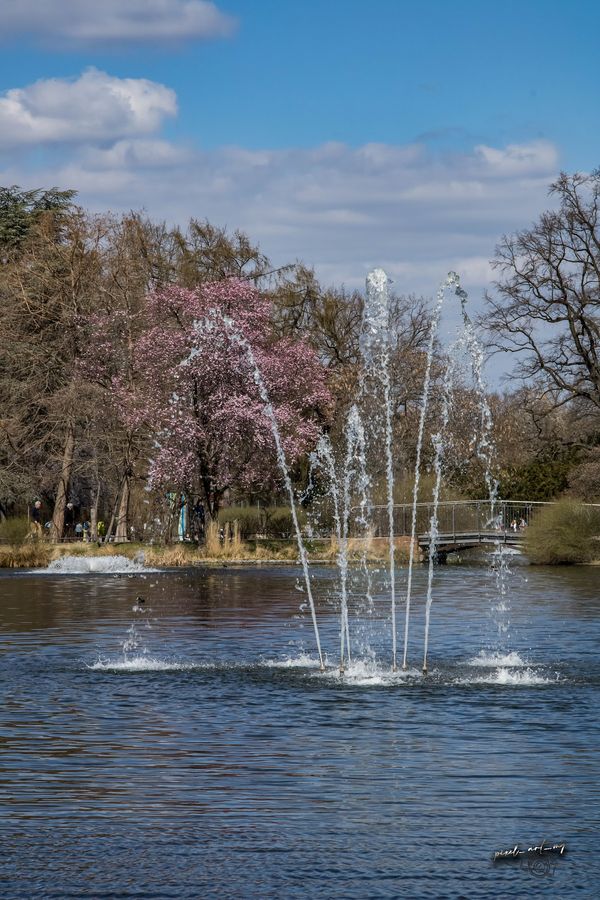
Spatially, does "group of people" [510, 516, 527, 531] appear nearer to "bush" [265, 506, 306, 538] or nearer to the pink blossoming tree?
the pink blossoming tree

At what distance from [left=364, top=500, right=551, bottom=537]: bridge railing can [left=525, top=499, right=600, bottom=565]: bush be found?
4.62 metres

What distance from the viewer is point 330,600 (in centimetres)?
3359

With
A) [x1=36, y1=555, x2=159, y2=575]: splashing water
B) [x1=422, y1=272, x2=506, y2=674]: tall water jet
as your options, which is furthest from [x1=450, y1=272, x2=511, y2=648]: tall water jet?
[x1=36, y1=555, x2=159, y2=575]: splashing water

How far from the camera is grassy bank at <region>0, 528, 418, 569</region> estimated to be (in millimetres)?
49250

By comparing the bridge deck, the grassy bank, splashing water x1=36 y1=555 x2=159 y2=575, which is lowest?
splashing water x1=36 y1=555 x2=159 y2=575

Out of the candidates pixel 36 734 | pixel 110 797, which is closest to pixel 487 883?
A: pixel 110 797

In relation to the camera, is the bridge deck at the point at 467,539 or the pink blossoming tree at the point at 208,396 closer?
the pink blossoming tree at the point at 208,396

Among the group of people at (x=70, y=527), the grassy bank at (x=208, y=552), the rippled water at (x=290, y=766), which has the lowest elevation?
the rippled water at (x=290, y=766)

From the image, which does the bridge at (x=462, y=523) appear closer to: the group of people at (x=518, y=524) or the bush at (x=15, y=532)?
the group of people at (x=518, y=524)

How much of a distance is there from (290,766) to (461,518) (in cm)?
4624

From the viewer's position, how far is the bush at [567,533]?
5138cm

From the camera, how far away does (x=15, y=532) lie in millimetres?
52219

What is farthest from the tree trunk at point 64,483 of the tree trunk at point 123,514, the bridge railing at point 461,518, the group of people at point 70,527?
the bridge railing at point 461,518

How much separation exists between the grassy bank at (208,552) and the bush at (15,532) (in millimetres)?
293
